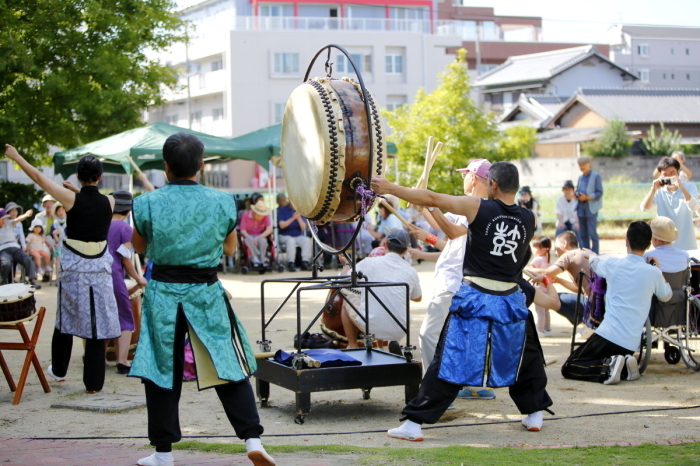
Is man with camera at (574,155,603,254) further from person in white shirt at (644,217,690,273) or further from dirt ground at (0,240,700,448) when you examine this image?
person in white shirt at (644,217,690,273)

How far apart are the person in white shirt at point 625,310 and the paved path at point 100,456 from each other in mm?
3384

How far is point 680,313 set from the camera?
789 cm

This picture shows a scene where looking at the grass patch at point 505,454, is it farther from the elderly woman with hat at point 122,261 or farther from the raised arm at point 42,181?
the elderly woman with hat at point 122,261

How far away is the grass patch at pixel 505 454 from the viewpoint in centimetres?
482

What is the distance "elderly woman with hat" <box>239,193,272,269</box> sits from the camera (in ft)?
59.2

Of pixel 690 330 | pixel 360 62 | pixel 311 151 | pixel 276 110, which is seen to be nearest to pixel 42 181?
pixel 311 151

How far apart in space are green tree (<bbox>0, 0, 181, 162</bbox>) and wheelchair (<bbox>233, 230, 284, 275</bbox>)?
161 inches

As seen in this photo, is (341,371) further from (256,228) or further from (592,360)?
(256,228)

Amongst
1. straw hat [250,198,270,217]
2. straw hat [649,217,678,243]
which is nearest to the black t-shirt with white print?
straw hat [649,217,678,243]

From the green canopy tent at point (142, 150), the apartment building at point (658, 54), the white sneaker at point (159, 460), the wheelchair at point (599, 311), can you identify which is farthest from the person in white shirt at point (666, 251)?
the apartment building at point (658, 54)

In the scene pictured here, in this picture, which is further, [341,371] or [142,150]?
[142,150]

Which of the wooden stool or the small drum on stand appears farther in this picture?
the small drum on stand

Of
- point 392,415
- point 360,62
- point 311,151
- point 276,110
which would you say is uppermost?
point 360,62

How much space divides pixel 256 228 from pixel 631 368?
A: 11541 millimetres
